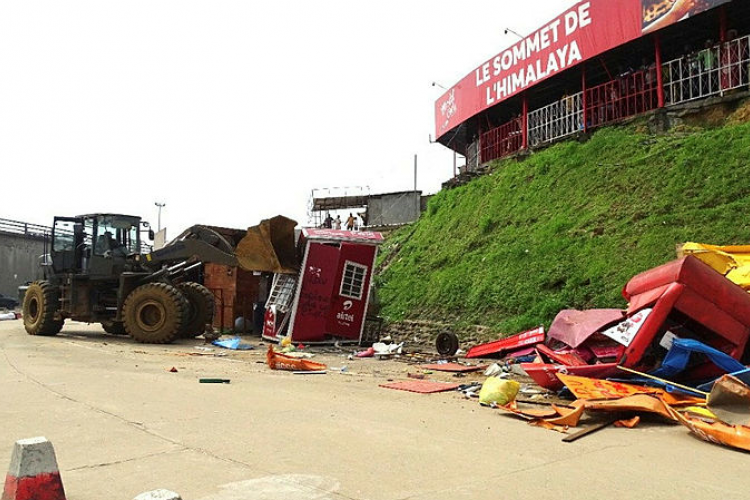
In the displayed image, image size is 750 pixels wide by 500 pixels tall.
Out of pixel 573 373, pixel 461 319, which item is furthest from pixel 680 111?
pixel 573 373

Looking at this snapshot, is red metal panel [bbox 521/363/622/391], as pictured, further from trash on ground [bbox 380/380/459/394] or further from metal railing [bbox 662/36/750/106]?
metal railing [bbox 662/36/750/106]

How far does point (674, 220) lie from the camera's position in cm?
1275

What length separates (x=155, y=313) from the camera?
15.6m

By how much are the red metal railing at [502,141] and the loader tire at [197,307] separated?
1243 cm

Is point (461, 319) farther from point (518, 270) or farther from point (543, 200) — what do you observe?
point (543, 200)

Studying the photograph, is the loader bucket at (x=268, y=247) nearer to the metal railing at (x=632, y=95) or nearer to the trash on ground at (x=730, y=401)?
the metal railing at (x=632, y=95)

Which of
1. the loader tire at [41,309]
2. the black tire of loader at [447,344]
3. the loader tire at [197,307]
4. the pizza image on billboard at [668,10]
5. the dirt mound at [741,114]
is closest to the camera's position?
the black tire of loader at [447,344]

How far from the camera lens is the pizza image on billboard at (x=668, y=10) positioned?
15055mm

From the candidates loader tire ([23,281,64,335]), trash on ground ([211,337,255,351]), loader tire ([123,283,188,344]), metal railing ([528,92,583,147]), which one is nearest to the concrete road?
trash on ground ([211,337,255,351])

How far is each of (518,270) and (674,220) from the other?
3820 millimetres

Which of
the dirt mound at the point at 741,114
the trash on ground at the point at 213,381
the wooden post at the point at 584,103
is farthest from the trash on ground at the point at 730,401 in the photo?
the wooden post at the point at 584,103

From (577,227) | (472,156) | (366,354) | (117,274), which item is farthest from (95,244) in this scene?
(472,156)

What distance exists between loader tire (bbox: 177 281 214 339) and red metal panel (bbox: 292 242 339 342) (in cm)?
301

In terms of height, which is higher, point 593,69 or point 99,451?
point 593,69
